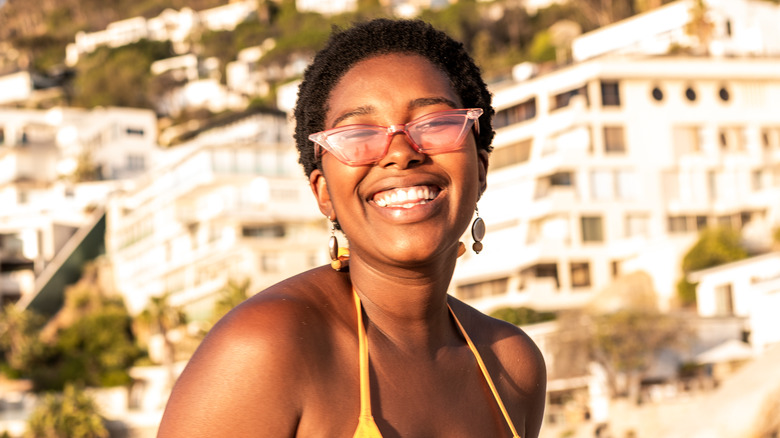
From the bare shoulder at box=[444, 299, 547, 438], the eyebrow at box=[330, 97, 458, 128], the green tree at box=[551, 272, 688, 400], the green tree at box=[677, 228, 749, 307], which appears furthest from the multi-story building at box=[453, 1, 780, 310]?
the eyebrow at box=[330, 97, 458, 128]

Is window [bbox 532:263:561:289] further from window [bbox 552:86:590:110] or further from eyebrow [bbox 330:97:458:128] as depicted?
eyebrow [bbox 330:97:458:128]

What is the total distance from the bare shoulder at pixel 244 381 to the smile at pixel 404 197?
42cm

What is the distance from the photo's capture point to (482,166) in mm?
3441

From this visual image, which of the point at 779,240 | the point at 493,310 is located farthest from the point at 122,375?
the point at 779,240

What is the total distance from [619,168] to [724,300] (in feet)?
42.6

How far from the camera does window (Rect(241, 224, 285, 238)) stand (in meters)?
74.6

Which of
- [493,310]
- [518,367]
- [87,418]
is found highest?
[518,367]

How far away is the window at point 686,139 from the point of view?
66.0 metres

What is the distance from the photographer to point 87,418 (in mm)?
66000

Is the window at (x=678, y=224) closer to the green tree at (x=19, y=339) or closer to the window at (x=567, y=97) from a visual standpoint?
the window at (x=567, y=97)

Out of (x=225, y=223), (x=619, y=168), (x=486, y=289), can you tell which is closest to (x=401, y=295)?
(x=486, y=289)

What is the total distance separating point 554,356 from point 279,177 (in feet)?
97.0

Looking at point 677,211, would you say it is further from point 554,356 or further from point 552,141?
point 554,356

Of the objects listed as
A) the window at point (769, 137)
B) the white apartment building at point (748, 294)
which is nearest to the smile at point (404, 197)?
the white apartment building at point (748, 294)
